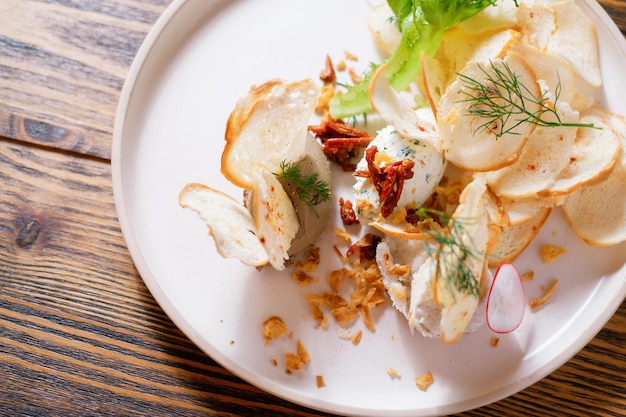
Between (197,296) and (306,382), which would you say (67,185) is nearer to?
(197,296)

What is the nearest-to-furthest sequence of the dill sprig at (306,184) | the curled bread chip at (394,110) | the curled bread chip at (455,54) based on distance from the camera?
1. the curled bread chip at (394,110)
2. the dill sprig at (306,184)
3. the curled bread chip at (455,54)

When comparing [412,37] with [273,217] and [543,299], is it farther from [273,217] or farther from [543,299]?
[543,299]

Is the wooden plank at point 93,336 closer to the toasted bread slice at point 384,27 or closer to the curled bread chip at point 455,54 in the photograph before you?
the curled bread chip at point 455,54

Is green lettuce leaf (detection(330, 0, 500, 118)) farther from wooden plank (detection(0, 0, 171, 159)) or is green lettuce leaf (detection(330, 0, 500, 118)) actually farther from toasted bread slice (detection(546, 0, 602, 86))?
wooden plank (detection(0, 0, 171, 159))

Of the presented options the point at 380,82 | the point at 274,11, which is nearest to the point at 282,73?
the point at 274,11

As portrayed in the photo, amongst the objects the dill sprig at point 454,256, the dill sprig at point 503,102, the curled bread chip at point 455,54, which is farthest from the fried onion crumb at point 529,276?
the curled bread chip at point 455,54

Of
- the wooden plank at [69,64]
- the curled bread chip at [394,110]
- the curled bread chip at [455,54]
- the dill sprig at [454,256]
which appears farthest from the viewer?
the wooden plank at [69,64]
